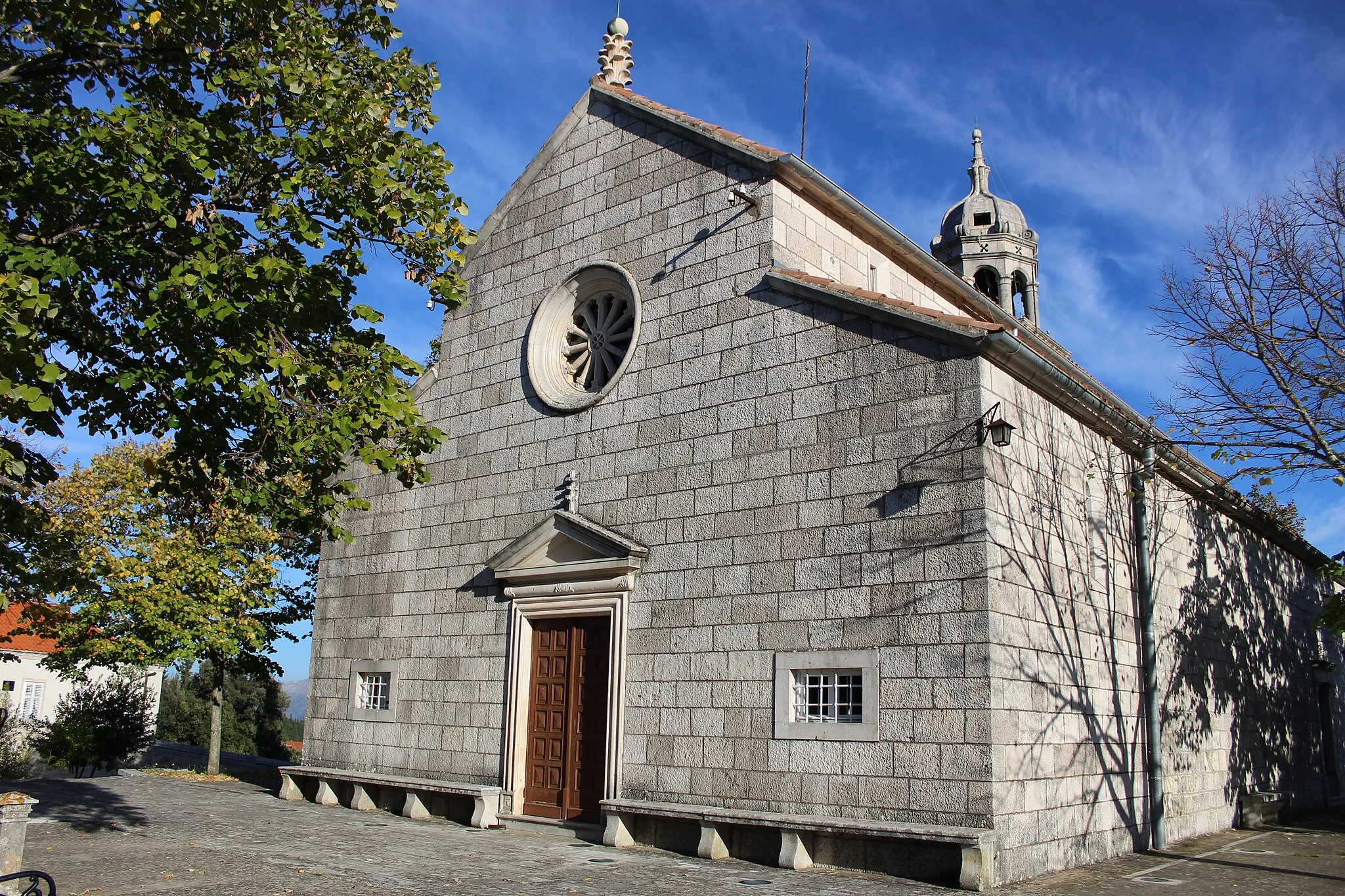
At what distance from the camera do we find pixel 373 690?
46.0 feet

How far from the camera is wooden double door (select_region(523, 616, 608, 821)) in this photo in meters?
11.4

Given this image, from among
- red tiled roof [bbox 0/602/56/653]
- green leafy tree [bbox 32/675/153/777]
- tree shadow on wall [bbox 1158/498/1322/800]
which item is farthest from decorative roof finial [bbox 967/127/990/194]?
red tiled roof [bbox 0/602/56/653]

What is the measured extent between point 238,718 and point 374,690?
17.8 meters

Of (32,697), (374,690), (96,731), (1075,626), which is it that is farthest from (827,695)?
(32,697)

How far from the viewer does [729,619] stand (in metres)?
10.3

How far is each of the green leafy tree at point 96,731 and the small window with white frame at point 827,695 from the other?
55.7ft

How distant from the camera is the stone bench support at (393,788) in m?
11.5

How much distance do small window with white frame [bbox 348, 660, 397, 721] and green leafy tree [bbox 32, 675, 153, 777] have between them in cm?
983

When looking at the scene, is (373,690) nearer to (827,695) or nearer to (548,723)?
(548,723)

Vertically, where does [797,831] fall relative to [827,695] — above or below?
below

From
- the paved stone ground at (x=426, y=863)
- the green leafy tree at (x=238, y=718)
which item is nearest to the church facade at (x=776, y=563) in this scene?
the paved stone ground at (x=426, y=863)

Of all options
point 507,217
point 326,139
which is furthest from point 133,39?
point 507,217

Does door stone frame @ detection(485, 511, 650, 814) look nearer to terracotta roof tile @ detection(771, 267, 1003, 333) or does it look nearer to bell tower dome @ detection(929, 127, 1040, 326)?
terracotta roof tile @ detection(771, 267, 1003, 333)

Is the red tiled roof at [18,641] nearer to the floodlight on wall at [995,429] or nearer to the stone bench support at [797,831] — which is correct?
the stone bench support at [797,831]
